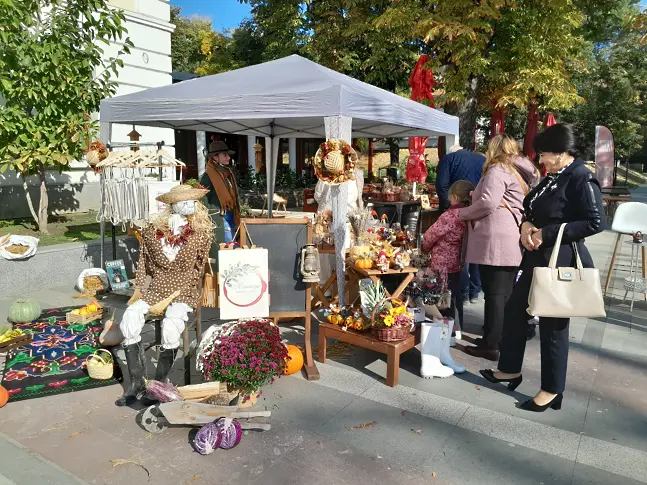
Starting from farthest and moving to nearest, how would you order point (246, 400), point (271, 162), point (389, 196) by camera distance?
point (389, 196) → point (271, 162) → point (246, 400)

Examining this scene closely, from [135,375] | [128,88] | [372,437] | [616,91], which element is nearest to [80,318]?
[135,375]

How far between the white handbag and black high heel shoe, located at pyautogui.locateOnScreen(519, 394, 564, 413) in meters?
0.73

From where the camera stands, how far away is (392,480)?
9.14 ft

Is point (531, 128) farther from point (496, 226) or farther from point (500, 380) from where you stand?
point (500, 380)

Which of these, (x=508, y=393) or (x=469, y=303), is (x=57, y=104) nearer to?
(x=469, y=303)

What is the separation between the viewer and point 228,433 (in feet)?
10.1

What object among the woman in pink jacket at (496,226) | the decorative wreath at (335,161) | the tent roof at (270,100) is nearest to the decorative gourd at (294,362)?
the decorative wreath at (335,161)

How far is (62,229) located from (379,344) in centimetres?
717

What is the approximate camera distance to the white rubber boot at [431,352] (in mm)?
4121

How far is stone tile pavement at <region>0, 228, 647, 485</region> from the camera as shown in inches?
112

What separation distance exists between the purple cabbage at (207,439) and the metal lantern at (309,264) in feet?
5.15

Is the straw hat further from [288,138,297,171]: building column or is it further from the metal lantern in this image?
[288,138,297,171]: building column

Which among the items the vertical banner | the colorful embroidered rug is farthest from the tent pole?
the vertical banner

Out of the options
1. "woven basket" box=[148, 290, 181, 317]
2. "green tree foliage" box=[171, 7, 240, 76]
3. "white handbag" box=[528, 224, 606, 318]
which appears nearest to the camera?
"white handbag" box=[528, 224, 606, 318]
